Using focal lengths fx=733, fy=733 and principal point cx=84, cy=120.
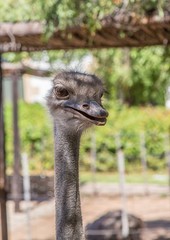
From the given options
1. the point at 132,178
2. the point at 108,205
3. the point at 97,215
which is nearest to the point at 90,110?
the point at 97,215

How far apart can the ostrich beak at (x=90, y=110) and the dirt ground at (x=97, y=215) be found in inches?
174

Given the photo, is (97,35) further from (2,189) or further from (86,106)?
A: (86,106)

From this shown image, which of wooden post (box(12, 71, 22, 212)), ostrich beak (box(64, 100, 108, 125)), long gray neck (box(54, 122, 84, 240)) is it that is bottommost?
long gray neck (box(54, 122, 84, 240))

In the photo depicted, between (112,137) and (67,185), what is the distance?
13.8 metres

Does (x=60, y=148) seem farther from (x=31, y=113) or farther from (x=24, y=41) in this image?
(x=31, y=113)

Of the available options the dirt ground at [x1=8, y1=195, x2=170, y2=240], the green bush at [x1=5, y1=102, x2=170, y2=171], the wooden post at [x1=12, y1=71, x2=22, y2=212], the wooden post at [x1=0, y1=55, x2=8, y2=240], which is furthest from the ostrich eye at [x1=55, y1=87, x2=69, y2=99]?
the green bush at [x1=5, y1=102, x2=170, y2=171]

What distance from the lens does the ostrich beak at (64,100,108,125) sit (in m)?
2.80

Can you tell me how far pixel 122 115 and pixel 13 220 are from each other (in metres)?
7.67

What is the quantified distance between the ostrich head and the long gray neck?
56 millimetres

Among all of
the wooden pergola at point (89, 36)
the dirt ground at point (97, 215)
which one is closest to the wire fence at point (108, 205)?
the dirt ground at point (97, 215)

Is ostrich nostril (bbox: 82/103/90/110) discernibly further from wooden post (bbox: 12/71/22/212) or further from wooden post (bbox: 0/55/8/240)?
wooden post (bbox: 12/71/22/212)

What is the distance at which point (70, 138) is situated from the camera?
9.98 ft

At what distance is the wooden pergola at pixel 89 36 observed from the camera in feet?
18.9

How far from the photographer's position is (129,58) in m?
17.8
